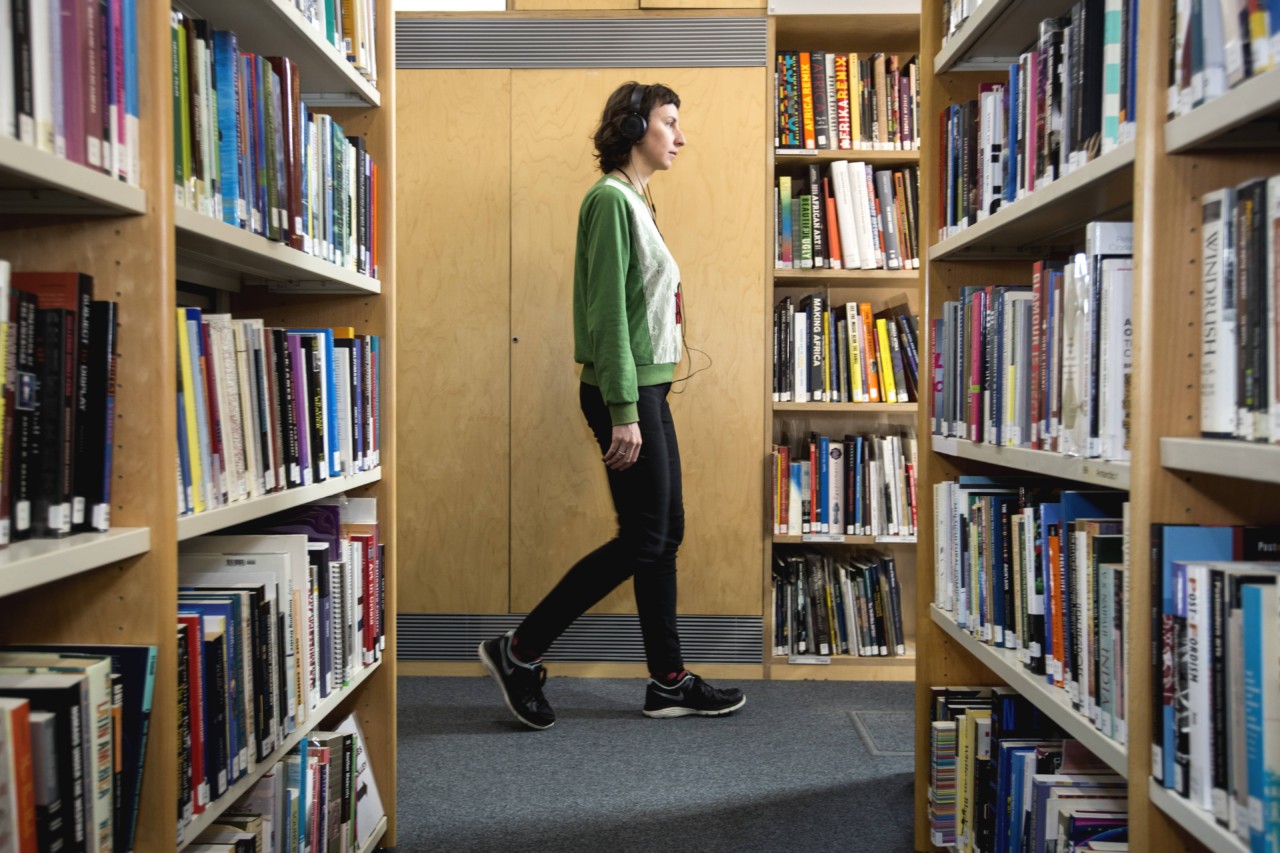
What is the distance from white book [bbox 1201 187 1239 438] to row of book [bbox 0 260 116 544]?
3.51 ft

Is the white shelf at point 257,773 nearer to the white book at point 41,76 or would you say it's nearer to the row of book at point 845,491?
the white book at point 41,76

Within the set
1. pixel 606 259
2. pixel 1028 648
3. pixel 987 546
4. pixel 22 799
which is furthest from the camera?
pixel 606 259

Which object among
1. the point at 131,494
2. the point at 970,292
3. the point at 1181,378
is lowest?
the point at 131,494

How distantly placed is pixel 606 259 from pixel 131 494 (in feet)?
5.02

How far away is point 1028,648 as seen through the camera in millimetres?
1397

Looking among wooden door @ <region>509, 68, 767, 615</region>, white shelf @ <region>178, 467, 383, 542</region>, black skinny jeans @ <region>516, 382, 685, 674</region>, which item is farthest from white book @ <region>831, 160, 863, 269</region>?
white shelf @ <region>178, 467, 383, 542</region>

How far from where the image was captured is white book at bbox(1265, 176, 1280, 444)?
851 mm

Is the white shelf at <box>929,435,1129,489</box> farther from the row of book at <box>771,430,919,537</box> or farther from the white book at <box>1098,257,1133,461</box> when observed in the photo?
the row of book at <box>771,430,919,537</box>

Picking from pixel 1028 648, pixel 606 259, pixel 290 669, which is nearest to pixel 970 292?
pixel 1028 648

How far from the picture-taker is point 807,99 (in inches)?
117

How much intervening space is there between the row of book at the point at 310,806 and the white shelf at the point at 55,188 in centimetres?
80

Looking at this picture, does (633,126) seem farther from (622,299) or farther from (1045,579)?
(1045,579)

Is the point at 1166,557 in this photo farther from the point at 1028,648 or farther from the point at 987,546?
the point at 987,546

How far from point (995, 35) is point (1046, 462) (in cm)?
76
